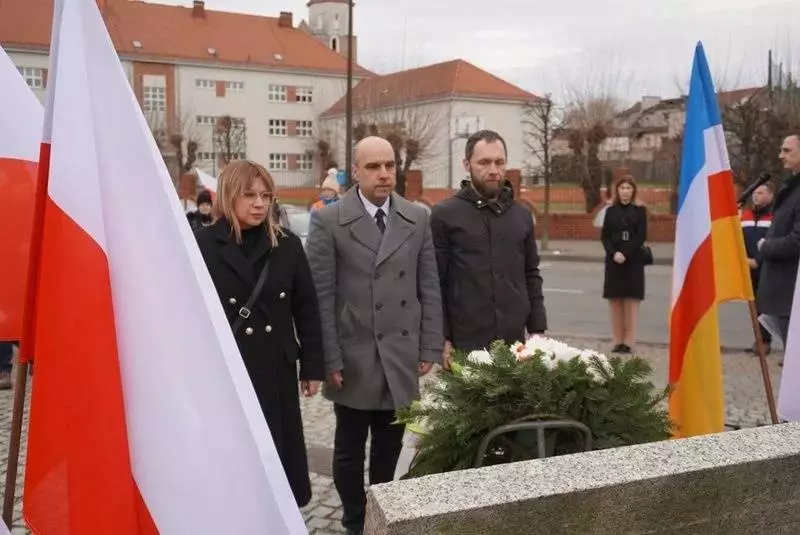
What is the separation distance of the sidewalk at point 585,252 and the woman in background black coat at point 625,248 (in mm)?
11900

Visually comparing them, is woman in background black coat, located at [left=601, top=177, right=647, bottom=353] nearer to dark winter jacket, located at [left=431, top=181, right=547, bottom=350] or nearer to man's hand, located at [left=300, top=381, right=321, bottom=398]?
dark winter jacket, located at [left=431, top=181, right=547, bottom=350]

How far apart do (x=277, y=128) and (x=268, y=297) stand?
64210 millimetres

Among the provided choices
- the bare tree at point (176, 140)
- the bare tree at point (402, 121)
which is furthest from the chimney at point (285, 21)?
the bare tree at point (402, 121)

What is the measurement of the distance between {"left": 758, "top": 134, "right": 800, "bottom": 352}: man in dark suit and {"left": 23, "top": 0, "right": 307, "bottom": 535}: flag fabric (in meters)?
4.61

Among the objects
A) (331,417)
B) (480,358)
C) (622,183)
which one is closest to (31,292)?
(480,358)

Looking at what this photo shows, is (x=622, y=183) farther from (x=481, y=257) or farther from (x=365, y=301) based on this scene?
(x=365, y=301)

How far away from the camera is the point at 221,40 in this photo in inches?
2611

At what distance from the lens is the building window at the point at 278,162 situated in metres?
66.1

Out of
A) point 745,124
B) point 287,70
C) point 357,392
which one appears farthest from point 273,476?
point 287,70

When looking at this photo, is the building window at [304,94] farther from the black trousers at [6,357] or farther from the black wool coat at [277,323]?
the black wool coat at [277,323]

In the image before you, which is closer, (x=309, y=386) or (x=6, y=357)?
(x=309, y=386)

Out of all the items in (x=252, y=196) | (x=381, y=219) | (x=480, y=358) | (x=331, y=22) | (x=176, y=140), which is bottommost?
(x=480, y=358)

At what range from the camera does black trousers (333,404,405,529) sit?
394cm

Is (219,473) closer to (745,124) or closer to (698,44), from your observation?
(698,44)
